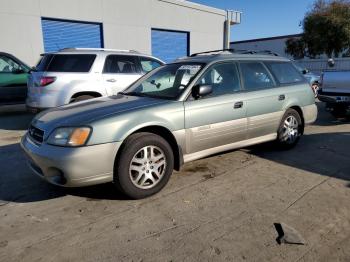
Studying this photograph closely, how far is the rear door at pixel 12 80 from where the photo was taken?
9.43m

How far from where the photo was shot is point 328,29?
27.5 meters

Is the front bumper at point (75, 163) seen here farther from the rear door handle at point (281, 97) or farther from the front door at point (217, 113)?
the rear door handle at point (281, 97)

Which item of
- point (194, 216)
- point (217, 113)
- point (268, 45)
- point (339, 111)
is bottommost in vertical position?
Answer: point (194, 216)

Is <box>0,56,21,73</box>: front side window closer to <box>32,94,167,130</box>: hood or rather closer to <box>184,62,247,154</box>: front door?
<box>32,94,167,130</box>: hood

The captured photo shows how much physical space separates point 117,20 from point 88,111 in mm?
13111

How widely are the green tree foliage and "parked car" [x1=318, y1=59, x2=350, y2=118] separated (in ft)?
70.9

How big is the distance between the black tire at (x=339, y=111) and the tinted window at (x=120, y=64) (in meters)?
5.11

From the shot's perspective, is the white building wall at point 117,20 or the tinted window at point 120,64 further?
the white building wall at point 117,20

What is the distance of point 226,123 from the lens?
14.8 feet

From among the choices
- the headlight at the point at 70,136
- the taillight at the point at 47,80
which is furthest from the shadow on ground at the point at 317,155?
the taillight at the point at 47,80

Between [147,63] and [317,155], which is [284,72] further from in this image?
[147,63]

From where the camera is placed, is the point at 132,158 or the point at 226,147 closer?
the point at 132,158

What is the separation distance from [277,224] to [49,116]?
111 inches

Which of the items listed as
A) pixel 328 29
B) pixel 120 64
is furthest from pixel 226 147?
pixel 328 29
